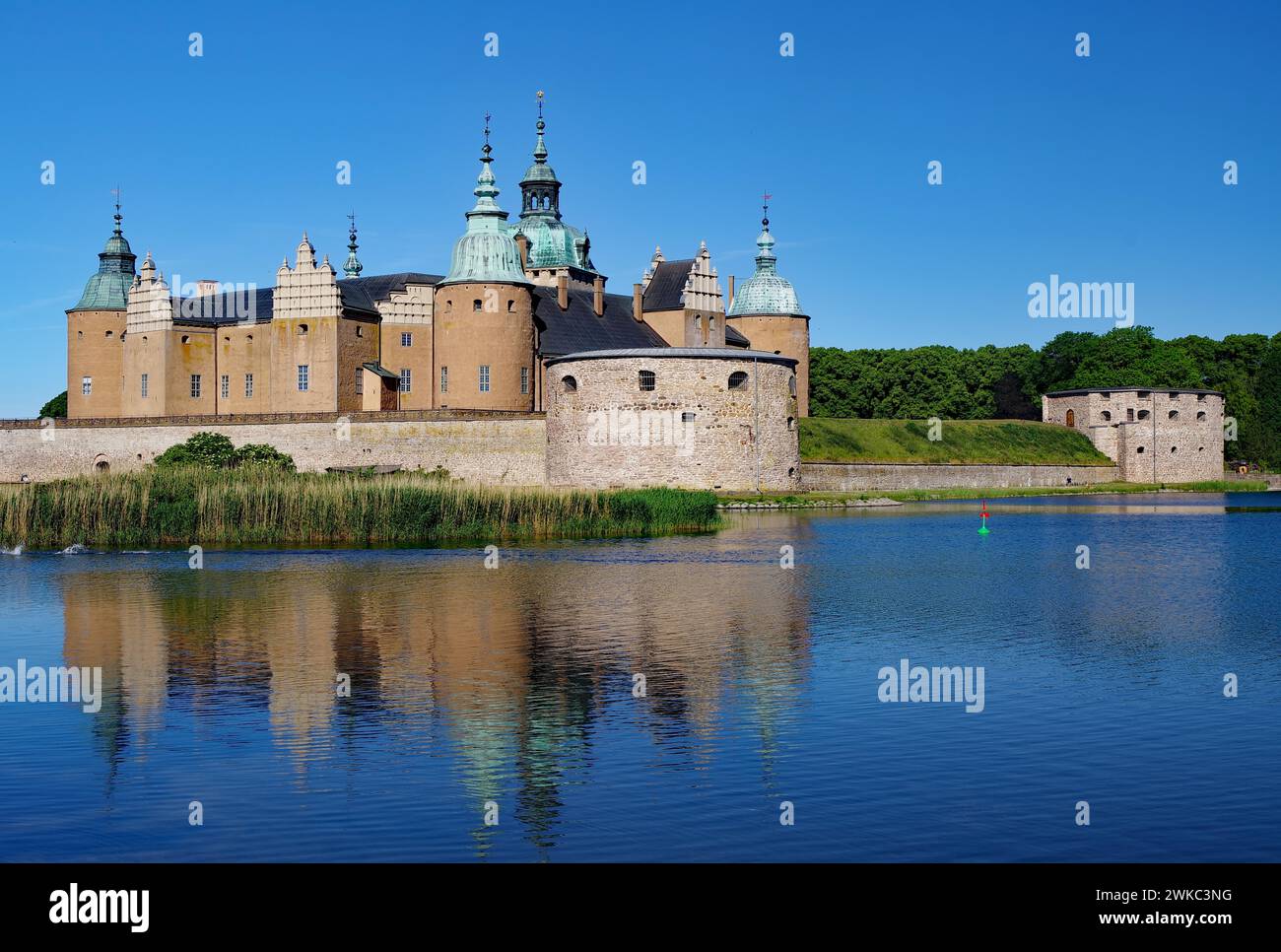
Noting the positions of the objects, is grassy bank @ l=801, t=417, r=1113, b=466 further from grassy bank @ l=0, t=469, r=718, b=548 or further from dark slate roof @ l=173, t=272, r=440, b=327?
grassy bank @ l=0, t=469, r=718, b=548

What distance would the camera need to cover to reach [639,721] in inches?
450

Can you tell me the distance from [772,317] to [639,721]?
2412 inches

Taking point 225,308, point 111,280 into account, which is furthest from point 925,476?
point 111,280

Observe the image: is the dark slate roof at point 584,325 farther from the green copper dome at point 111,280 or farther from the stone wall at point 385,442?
the green copper dome at point 111,280

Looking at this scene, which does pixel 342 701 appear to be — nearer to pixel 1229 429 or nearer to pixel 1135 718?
pixel 1135 718

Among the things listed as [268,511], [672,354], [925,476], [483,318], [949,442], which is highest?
[483,318]

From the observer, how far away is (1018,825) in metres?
8.30

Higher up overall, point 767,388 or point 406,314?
point 406,314

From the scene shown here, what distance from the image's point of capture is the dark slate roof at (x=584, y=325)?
6012 cm

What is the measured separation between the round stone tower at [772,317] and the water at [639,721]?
4858 cm

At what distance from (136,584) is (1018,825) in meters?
17.5

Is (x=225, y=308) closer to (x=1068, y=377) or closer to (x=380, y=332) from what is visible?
(x=380, y=332)

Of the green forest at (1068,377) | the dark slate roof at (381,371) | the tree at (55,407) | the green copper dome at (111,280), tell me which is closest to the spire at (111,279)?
the green copper dome at (111,280)

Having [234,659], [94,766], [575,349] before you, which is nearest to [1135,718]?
[94,766]
